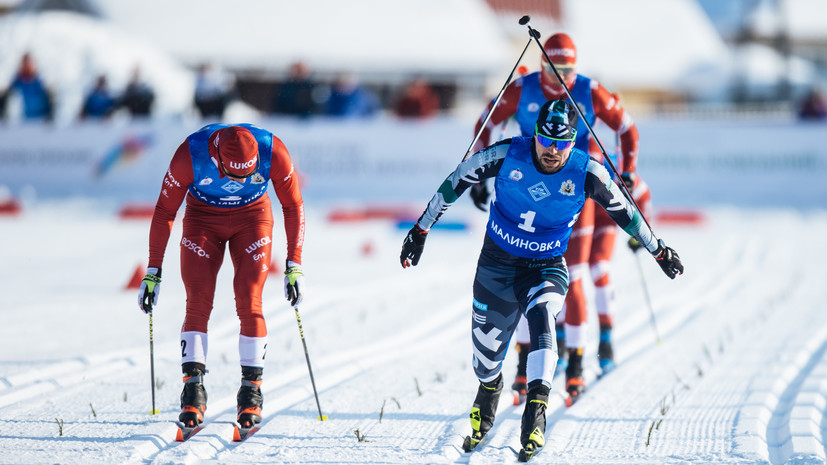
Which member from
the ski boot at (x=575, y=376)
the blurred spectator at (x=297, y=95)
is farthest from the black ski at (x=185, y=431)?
the blurred spectator at (x=297, y=95)

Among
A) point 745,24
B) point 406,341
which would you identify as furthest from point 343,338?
point 745,24

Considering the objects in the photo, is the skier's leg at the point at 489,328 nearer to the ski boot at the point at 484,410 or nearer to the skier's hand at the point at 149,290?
the ski boot at the point at 484,410

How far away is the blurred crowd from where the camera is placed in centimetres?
1830

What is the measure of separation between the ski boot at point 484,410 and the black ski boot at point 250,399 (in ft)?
4.23

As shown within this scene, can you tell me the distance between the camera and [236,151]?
547 cm

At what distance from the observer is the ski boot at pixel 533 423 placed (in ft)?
16.8

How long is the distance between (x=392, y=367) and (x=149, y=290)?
228 cm

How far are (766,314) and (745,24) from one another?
3886 centimetres

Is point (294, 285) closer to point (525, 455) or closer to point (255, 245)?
point (255, 245)

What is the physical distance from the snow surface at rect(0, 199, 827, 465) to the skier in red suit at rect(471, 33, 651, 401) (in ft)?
1.16

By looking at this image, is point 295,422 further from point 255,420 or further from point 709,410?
point 709,410

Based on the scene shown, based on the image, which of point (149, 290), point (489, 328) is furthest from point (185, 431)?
point (489, 328)

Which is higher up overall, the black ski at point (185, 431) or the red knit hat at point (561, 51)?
the red knit hat at point (561, 51)

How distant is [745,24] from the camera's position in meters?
44.4
